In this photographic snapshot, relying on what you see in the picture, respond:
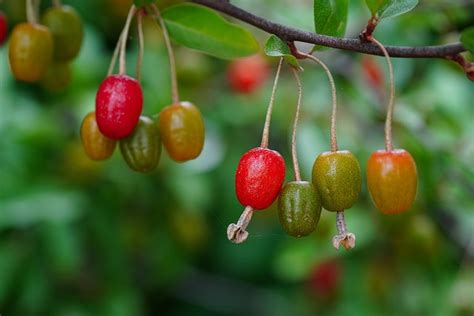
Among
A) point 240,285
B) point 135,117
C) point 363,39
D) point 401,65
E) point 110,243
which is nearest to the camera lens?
point 363,39

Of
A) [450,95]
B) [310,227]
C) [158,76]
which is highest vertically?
[310,227]

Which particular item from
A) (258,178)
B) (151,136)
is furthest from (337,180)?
(151,136)

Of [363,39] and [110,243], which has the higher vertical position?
[363,39]

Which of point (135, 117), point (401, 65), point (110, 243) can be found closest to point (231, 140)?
point (110, 243)

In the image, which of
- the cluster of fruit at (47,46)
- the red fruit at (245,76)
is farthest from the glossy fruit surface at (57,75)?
the red fruit at (245,76)

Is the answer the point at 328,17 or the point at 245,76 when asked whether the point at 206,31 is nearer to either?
the point at 328,17

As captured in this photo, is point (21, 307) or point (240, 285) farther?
point (240, 285)

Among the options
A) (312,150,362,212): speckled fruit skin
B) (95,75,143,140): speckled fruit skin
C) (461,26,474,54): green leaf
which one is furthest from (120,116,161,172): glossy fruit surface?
(461,26,474,54): green leaf

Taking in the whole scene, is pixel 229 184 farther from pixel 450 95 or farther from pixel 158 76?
pixel 450 95
